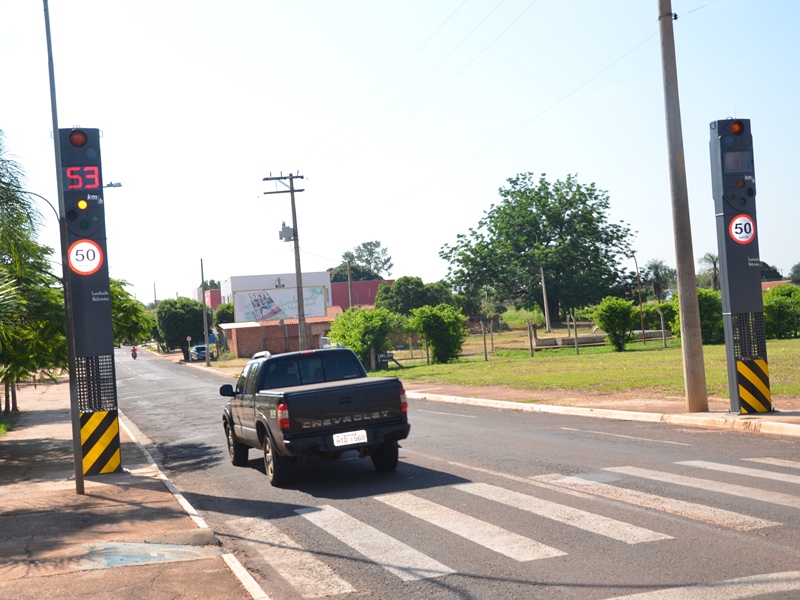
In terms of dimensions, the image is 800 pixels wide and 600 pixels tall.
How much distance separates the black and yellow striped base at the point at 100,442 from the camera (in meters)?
13.9

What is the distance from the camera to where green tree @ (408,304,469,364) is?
154ft

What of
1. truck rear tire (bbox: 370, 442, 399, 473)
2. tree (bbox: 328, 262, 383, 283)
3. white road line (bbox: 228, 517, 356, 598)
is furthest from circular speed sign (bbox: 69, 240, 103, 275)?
tree (bbox: 328, 262, 383, 283)

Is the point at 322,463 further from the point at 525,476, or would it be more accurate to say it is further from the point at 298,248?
the point at 298,248

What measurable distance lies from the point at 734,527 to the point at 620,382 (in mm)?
17673

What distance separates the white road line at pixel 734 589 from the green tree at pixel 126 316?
15.5 metres

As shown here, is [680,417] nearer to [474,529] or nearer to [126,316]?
[474,529]

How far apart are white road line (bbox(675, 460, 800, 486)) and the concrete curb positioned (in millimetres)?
3086

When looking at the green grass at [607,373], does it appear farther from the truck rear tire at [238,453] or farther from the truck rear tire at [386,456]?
the truck rear tire at [238,453]

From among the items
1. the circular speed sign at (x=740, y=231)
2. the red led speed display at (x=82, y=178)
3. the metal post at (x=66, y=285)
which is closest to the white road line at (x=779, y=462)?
the circular speed sign at (x=740, y=231)

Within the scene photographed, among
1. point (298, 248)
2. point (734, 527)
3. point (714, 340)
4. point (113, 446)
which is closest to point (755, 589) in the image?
point (734, 527)

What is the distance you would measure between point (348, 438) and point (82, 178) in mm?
5847

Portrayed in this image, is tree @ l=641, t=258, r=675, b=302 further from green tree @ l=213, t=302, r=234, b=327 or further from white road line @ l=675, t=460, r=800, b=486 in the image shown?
white road line @ l=675, t=460, r=800, b=486

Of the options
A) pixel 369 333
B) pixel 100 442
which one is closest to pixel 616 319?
pixel 369 333

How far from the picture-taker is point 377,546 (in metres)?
8.04
